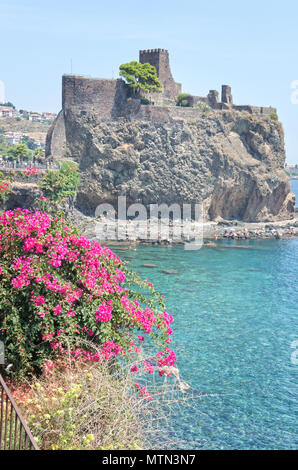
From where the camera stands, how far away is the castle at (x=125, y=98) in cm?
5916

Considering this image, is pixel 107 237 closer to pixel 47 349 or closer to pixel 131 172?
pixel 131 172

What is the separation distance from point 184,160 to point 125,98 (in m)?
9.96

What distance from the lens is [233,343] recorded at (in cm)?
2452

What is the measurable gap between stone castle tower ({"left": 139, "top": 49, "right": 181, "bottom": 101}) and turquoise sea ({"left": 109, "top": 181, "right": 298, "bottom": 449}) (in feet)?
84.3

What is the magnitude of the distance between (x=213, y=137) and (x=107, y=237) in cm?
2116

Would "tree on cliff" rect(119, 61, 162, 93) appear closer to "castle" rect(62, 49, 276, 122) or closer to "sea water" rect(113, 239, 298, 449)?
"castle" rect(62, 49, 276, 122)

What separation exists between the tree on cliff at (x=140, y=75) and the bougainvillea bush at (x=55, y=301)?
162 feet

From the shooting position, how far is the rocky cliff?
2343 inches
